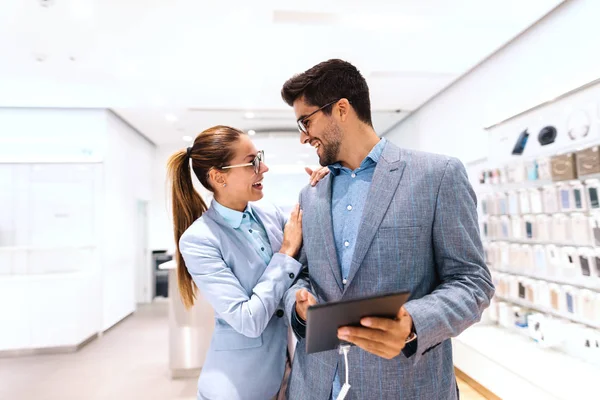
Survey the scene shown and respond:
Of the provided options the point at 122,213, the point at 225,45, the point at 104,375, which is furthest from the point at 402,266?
the point at 122,213

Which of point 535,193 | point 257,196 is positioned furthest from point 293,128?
point 257,196

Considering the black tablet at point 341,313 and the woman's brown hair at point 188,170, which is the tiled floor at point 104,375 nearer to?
the woman's brown hair at point 188,170

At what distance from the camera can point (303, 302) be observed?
99cm

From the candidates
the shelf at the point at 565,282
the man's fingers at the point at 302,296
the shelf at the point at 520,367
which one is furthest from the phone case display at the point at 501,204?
the man's fingers at the point at 302,296

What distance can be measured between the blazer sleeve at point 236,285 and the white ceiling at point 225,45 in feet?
8.31

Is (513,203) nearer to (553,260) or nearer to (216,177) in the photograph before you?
(553,260)

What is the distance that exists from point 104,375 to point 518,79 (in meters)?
5.28

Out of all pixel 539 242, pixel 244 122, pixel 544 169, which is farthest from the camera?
pixel 244 122

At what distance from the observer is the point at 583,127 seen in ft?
9.19

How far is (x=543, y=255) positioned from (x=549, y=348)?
2.46 ft

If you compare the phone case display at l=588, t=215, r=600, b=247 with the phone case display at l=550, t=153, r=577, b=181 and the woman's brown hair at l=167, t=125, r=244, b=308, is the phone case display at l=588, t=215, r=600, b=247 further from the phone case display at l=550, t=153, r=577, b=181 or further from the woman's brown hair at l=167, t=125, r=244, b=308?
the woman's brown hair at l=167, t=125, r=244, b=308

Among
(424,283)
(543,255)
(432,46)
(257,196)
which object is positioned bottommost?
(543,255)

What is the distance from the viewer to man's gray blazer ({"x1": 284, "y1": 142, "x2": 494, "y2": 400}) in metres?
0.92

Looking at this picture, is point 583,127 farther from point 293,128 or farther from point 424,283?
point 293,128
